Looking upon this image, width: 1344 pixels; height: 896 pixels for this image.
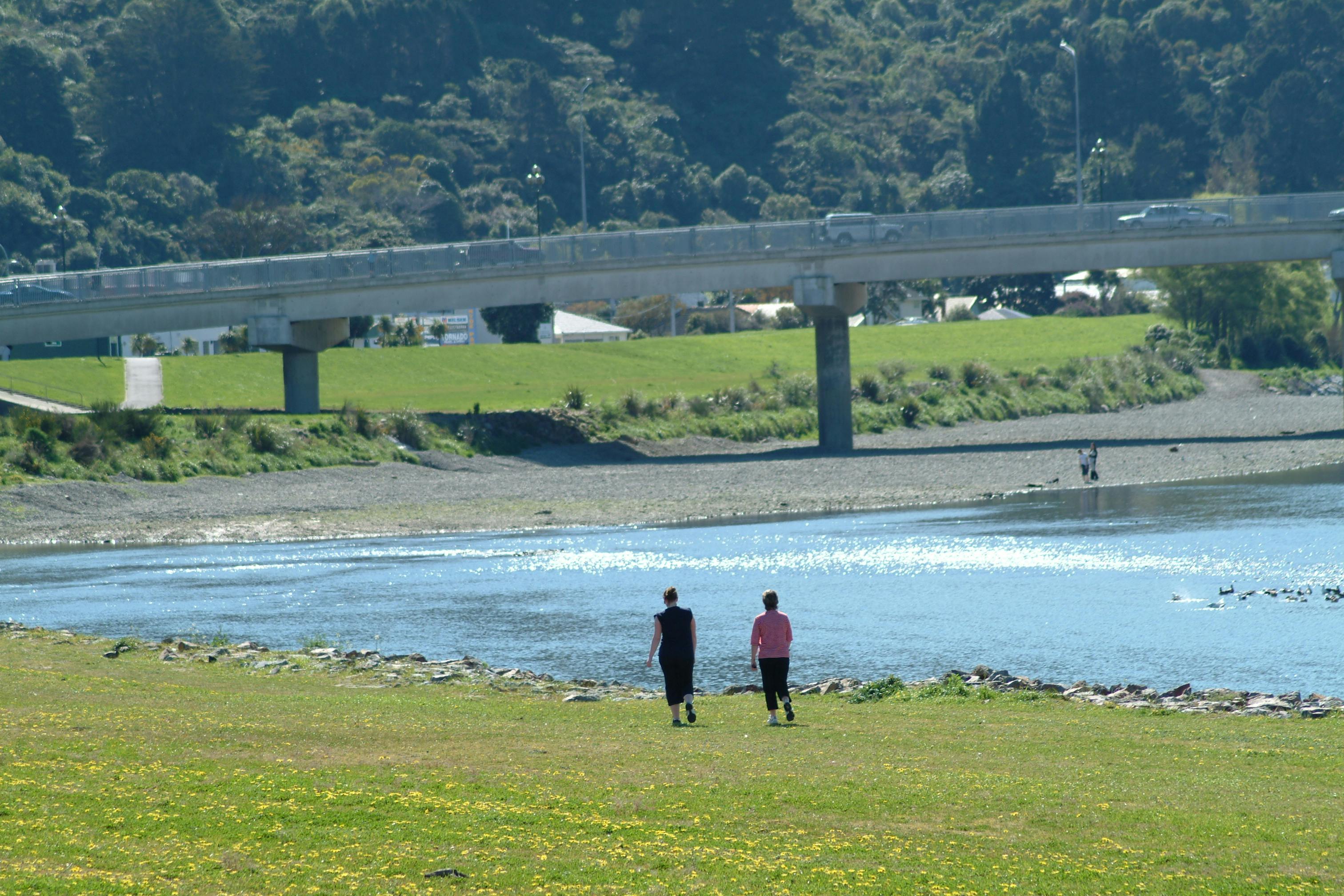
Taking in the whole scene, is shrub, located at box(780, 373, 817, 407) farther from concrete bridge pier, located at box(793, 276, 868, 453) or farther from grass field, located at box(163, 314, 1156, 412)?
concrete bridge pier, located at box(793, 276, 868, 453)

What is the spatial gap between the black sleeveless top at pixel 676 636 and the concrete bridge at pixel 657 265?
45.3 meters

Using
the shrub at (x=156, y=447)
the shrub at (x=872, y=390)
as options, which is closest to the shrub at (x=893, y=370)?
the shrub at (x=872, y=390)

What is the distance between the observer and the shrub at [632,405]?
72312 mm

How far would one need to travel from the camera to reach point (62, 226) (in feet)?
384

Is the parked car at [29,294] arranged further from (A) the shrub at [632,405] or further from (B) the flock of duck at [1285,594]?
(B) the flock of duck at [1285,594]

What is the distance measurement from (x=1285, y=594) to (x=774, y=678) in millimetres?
17058

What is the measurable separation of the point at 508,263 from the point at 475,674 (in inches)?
1678

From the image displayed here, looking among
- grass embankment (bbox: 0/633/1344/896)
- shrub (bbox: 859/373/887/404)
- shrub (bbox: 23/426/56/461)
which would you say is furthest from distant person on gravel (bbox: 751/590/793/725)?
shrub (bbox: 859/373/887/404)

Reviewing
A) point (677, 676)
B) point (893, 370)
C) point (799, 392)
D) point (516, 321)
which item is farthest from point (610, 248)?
point (677, 676)

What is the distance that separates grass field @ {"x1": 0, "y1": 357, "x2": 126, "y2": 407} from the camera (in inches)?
2670

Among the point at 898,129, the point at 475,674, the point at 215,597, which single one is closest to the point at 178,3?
the point at 898,129

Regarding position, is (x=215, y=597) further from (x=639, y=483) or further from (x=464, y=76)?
(x=464, y=76)

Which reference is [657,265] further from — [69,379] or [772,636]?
[772,636]

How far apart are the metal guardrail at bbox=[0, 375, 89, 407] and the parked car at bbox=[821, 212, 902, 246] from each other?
33344 millimetres
